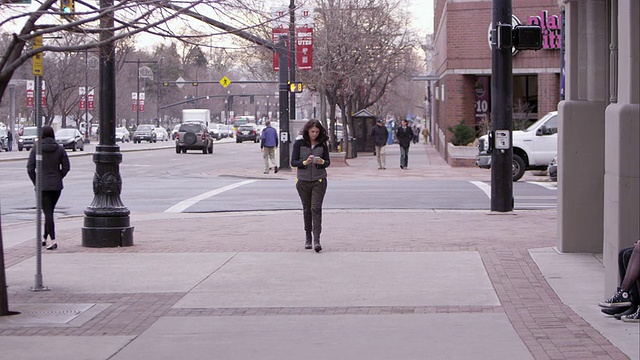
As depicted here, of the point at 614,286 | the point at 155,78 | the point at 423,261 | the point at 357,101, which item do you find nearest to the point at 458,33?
the point at 357,101

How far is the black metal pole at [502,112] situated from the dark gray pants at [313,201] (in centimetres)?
497

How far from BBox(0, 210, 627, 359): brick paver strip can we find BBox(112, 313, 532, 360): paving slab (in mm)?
211

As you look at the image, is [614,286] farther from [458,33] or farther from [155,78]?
[155,78]

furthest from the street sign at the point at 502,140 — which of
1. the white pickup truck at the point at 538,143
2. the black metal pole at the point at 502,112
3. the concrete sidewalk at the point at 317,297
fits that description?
the white pickup truck at the point at 538,143

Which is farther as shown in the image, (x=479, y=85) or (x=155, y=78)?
(x=155, y=78)

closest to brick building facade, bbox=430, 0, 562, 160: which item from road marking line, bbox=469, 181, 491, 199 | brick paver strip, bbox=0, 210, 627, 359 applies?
road marking line, bbox=469, 181, 491, 199

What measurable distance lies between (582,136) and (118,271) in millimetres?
5662

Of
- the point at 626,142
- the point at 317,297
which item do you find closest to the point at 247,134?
the point at 317,297

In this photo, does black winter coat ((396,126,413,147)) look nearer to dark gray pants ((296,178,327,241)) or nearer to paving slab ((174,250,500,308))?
dark gray pants ((296,178,327,241))

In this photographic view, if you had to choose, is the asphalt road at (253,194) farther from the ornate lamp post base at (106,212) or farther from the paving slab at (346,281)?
the paving slab at (346,281)

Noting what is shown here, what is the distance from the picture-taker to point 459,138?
34.9 metres

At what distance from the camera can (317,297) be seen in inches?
371

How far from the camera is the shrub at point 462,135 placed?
34656mm

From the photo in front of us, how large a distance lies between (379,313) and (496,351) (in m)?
1.71
